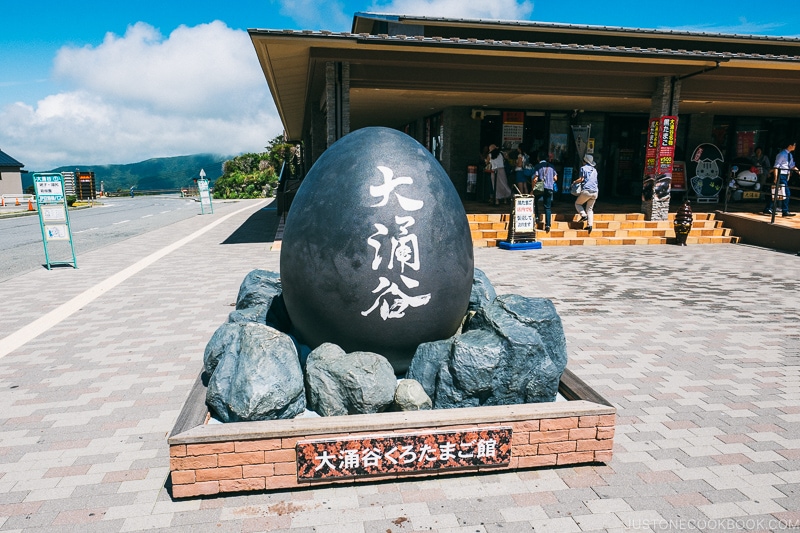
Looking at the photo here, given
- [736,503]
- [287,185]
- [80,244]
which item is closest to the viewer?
[736,503]

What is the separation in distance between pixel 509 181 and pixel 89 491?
16.5 meters

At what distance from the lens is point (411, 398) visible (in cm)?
375

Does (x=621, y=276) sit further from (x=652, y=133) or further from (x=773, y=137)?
(x=773, y=137)

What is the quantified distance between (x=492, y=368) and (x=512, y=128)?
15955 millimetres

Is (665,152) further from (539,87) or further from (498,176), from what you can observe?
(498,176)

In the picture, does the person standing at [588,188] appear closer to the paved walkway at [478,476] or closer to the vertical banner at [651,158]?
the vertical banner at [651,158]

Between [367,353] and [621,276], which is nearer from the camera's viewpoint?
[367,353]

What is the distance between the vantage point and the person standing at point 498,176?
1611 centimetres

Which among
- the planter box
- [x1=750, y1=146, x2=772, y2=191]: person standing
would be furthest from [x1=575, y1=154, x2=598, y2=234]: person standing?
the planter box

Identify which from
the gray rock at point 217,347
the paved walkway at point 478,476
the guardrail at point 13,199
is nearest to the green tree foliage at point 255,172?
the guardrail at point 13,199

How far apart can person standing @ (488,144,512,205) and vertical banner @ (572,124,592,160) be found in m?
3.85

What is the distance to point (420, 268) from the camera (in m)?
3.89

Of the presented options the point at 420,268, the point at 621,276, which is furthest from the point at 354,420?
the point at 621,276

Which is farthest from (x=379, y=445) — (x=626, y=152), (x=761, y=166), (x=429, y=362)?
(x=761, y=166)
